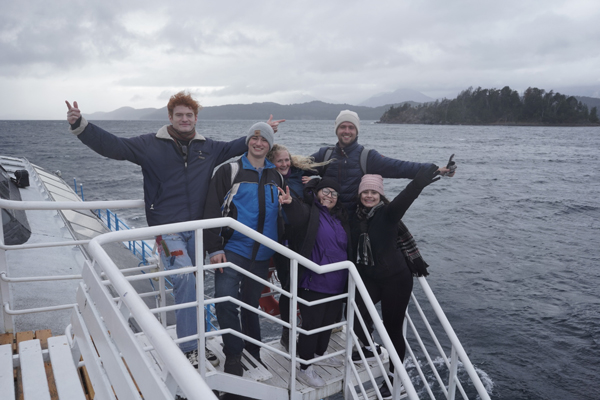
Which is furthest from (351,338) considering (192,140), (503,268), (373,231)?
(503,268)

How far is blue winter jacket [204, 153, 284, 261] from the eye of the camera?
347cm

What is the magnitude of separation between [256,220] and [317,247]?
665 millimetres

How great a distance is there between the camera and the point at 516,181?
111ft

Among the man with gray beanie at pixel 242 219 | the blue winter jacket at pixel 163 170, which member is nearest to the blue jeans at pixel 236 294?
the man with gray beanie at pixel 242 219

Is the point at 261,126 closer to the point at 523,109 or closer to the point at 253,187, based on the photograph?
the point at 253,187

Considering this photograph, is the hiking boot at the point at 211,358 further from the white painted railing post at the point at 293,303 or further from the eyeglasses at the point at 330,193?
the eyeglasses at the point at 330,193

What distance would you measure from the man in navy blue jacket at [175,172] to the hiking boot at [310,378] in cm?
84

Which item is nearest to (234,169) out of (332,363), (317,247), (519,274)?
(317,247)

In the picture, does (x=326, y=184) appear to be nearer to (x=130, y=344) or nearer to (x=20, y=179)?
(x=130, y=344)

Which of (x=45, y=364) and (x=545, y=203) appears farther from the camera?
(x=545, y=203)

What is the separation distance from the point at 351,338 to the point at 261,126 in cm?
211

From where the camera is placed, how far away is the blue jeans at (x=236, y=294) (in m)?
3.43

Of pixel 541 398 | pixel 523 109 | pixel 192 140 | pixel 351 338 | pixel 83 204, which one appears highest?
pixel 523 109

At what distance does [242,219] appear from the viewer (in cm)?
345
